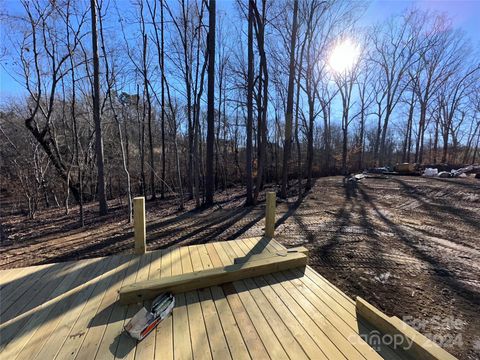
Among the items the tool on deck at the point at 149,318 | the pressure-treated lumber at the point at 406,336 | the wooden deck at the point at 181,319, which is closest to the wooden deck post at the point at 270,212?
the wooden deck at the point at 181,319

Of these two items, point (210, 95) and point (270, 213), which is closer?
point (270, 213)

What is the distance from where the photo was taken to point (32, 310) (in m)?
2.04

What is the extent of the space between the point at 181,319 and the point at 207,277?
52cm

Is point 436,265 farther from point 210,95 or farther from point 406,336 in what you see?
point 210,95

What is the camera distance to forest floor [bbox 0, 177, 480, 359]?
247 centimetres

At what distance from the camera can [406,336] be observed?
1.63 m

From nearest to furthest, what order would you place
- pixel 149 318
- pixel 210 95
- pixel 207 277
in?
1. pixel 149 318
2. pixel 207 277
3. pixel 210 95

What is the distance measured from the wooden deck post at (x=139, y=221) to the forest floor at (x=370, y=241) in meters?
1.07

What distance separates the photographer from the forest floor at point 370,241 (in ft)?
8.10

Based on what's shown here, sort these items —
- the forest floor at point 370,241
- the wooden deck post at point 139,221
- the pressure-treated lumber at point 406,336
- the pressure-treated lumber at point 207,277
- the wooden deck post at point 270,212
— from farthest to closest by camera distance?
1. the wooden deck post at point 270,212
2. the wooden deck post at point 139,221
3. the forest floor at point 370,241
4. the pressure-treated lumber at point 207,277
5. the pressure-treated lumber at point 406,336

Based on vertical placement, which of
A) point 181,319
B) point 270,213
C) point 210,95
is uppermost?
point 210,95

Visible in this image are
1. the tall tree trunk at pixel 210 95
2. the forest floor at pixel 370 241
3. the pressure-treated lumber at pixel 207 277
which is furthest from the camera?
Result: the tall tree trunk at pixel 210 95

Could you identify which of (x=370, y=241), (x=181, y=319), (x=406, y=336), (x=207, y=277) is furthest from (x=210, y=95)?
(x=406, y=336)

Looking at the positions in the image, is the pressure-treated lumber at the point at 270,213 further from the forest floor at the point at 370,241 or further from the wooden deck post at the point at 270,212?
the forest floor at the point at 370,241
